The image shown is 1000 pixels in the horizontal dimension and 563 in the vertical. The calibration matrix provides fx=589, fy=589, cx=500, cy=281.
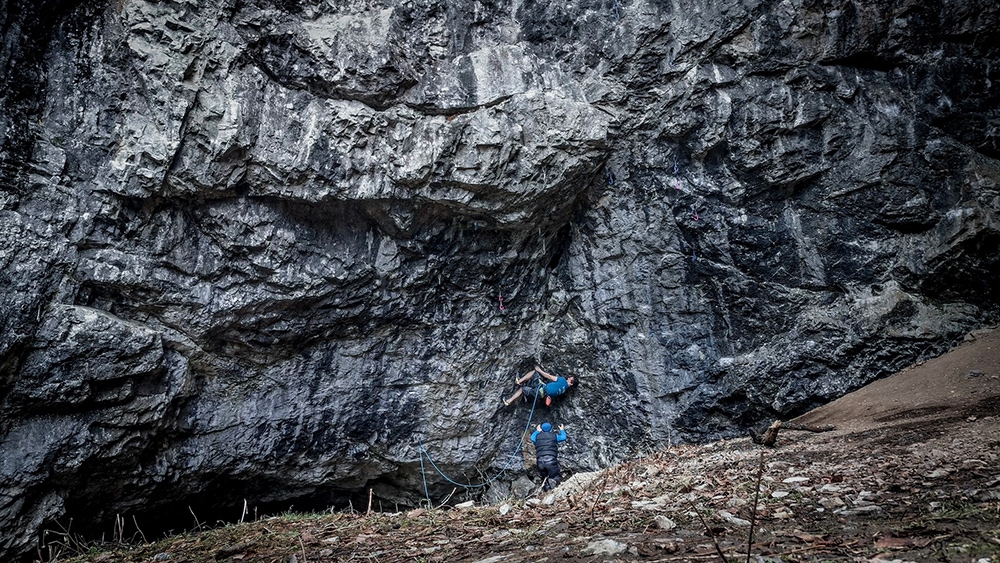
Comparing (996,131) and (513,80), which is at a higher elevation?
(513,80)

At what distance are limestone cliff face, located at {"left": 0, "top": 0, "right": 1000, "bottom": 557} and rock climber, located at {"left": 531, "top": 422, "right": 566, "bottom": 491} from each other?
2.89ft

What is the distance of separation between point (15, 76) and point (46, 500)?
172 inches

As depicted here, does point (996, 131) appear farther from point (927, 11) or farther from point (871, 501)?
point (871, 501)

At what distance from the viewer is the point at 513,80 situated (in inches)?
296

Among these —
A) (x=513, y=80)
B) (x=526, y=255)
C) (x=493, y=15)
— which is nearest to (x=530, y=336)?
(x=526, y=255)

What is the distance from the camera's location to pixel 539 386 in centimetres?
944

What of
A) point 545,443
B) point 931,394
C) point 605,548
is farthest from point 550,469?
point 605,548

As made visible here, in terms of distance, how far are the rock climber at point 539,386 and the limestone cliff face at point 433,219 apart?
716 millimetres

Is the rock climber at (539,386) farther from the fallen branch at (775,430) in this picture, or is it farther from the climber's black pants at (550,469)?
the fallen branch at (775,430)

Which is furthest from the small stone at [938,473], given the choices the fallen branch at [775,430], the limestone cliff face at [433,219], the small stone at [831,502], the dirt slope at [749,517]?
the limestone cliff face at [433,219]

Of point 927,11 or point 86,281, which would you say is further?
point 927,11

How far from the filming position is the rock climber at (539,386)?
9258mm

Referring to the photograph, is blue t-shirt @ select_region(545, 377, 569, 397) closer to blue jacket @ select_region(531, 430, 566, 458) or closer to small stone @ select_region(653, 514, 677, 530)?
blue jacket @ select_region(531, 430, 566, 458)

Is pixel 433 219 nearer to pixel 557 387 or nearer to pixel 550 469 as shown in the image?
pixel 557 387
